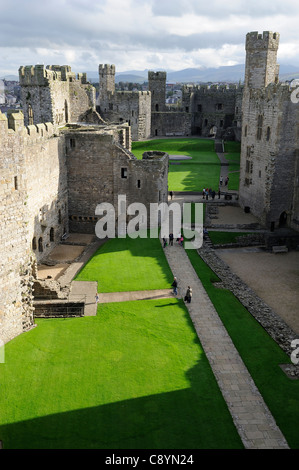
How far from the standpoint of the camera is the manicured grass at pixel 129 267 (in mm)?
25609

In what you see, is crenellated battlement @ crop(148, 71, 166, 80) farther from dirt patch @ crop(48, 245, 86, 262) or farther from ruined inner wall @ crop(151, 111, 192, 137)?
dirt patch @ crop(48, 245, 86, 262)

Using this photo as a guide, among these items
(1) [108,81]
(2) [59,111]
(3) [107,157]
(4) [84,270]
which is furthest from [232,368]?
(1) [108,81]

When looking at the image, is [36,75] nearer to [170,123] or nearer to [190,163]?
[190,163]

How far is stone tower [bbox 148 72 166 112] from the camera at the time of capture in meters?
80.1

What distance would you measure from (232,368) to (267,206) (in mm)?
21612

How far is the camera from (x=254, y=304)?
2416 cm

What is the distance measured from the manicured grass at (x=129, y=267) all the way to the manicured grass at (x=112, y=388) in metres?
3.67

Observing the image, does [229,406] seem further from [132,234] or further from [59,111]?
[59,111]

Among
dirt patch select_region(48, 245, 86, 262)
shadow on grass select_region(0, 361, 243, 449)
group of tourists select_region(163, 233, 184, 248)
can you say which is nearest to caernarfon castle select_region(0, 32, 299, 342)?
dirt patch select_region(48, 245, 86, 262)

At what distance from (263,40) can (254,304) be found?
1046 inches

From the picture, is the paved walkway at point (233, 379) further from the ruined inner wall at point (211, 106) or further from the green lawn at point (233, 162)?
the ruined inner wall at point (211, 106)

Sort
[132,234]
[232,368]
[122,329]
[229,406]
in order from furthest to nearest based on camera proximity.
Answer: [132,234]
[122,329]
[232,368]
[229,406]

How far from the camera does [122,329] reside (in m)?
20.9
